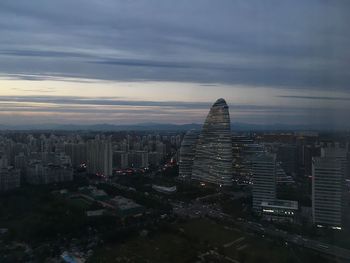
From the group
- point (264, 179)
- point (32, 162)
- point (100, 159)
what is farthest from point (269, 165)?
point (32, 162)

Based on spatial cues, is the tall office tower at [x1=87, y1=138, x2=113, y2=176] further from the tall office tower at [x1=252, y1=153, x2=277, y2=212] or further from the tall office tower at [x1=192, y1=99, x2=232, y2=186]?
the tall office tower at [x1=252, y1=153, x2=277, y2=212]

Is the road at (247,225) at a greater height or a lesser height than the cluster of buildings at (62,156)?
lesser

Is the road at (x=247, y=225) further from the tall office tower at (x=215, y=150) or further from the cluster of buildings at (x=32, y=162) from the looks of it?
the cluster of buildings at (x=32, y=162)

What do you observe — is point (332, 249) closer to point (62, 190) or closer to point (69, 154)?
point (62, 190)

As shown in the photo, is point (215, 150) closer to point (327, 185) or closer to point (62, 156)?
point (327, 185)

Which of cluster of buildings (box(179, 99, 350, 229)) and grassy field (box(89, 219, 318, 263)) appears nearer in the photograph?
grassy field (box(89, 219, 318, 263))

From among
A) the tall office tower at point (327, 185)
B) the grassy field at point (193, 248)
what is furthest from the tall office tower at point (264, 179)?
the grassy field at point (193, 248)

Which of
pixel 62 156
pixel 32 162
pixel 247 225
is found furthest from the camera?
pixel 62 156

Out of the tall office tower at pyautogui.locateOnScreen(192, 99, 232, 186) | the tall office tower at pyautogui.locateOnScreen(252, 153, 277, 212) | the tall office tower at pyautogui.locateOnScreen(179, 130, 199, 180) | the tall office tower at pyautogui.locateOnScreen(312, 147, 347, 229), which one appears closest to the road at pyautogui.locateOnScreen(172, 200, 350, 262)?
the tall office tower at pyautogui.locateOnScreen(312, 147, 347, 229)
